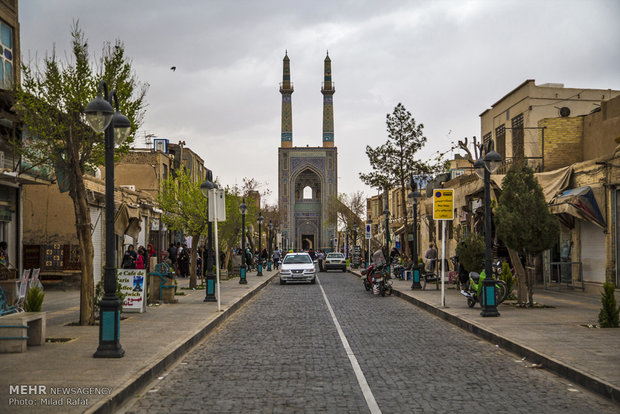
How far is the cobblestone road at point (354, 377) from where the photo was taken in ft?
20.7

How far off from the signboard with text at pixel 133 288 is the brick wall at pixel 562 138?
15842mm

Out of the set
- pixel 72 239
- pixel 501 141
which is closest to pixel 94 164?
pixel 72 239

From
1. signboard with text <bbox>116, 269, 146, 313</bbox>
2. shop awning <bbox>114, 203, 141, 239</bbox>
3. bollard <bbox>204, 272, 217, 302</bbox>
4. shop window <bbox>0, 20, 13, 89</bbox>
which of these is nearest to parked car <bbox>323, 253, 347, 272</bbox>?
bollard <bbox>204, 272, 217, 302</bbox>

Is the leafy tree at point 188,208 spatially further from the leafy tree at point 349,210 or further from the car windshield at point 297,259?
the leafy tree at point 349,210

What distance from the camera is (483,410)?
611cm

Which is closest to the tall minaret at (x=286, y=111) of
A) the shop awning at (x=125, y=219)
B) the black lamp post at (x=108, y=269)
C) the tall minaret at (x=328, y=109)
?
the tall minaret at (x=328, y=109)

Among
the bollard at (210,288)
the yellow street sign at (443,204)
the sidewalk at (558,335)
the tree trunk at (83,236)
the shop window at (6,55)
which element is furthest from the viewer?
the shop window at (6,55)

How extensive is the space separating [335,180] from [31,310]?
71111 millimetres

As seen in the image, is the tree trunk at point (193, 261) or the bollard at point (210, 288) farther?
the tree trunk at point (193, 261)

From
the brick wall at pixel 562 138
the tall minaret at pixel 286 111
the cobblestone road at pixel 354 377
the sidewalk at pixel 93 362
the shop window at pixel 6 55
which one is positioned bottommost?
the cobblestone road at pixel 354 377

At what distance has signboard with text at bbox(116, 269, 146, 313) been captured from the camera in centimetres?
1429

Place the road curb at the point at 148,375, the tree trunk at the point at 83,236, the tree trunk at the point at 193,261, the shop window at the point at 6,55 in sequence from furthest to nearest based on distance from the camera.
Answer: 1. the tree trunk at the point at 193,261
2. the shop window at the point at 6,55
3. the tree trunk at the point at 83,236
4. the road curb at the point at 148,375

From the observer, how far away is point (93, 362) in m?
8.05

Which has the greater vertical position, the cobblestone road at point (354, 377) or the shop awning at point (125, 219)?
the shop awning at point (125, 219)
